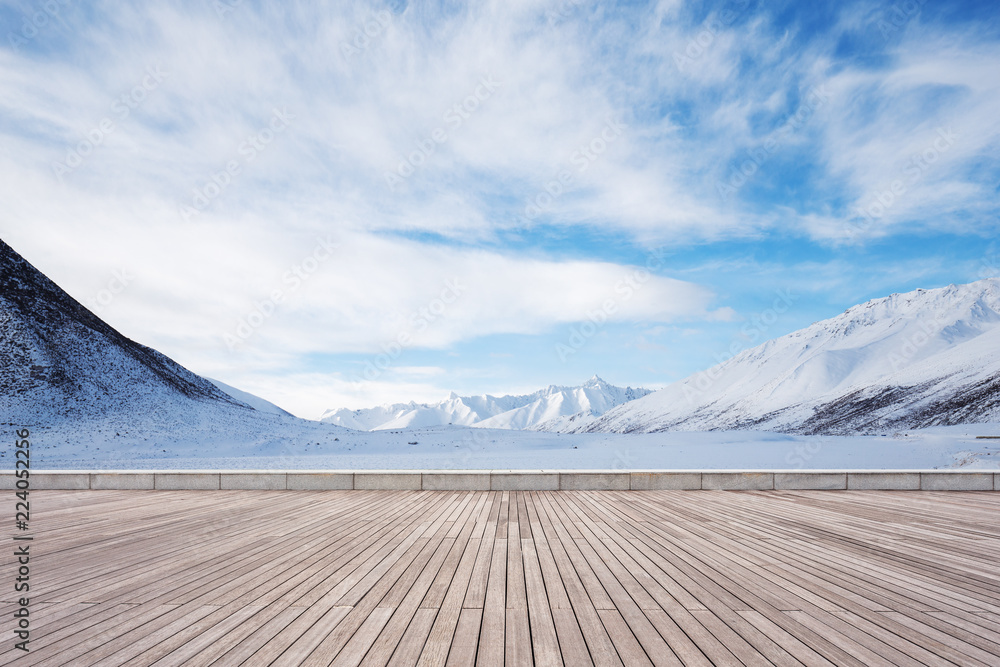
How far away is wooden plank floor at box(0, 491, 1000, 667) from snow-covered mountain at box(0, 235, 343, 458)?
42736 millimetres

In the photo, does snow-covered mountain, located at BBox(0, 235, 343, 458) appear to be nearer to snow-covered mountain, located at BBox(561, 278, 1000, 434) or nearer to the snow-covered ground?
the snow-covered ground

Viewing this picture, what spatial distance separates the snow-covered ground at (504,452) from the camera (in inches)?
1261

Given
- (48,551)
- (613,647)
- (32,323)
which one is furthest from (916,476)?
(32,323)

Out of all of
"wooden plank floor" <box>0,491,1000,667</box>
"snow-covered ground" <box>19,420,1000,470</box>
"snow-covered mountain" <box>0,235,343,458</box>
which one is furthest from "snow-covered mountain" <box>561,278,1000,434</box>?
"wooden plank floor" <box>0,491,1000,667</box>

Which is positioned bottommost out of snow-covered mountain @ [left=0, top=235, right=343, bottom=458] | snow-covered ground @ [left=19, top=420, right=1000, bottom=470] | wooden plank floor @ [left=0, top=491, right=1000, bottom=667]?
snow-covered ground @ [left=19, top=420, right=1000, bottom=470]

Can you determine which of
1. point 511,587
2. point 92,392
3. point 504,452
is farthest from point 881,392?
point 511,587

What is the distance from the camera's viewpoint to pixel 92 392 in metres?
53.6

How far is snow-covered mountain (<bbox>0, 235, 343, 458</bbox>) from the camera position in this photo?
45.7 metres

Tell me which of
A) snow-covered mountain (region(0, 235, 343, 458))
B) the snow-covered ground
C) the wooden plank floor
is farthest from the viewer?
snow-covered mountain (region(0, 235, 343, 458))

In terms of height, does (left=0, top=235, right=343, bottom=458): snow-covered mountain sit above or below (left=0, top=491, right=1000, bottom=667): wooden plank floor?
above

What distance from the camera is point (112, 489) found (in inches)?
350

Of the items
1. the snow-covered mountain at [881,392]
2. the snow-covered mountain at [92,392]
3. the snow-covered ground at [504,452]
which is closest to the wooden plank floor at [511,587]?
the snow-covered ground at [504,452]

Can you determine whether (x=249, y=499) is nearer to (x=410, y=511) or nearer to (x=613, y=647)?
(x=410, y=511)

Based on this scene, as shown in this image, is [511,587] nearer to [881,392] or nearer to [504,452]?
[504,452]
